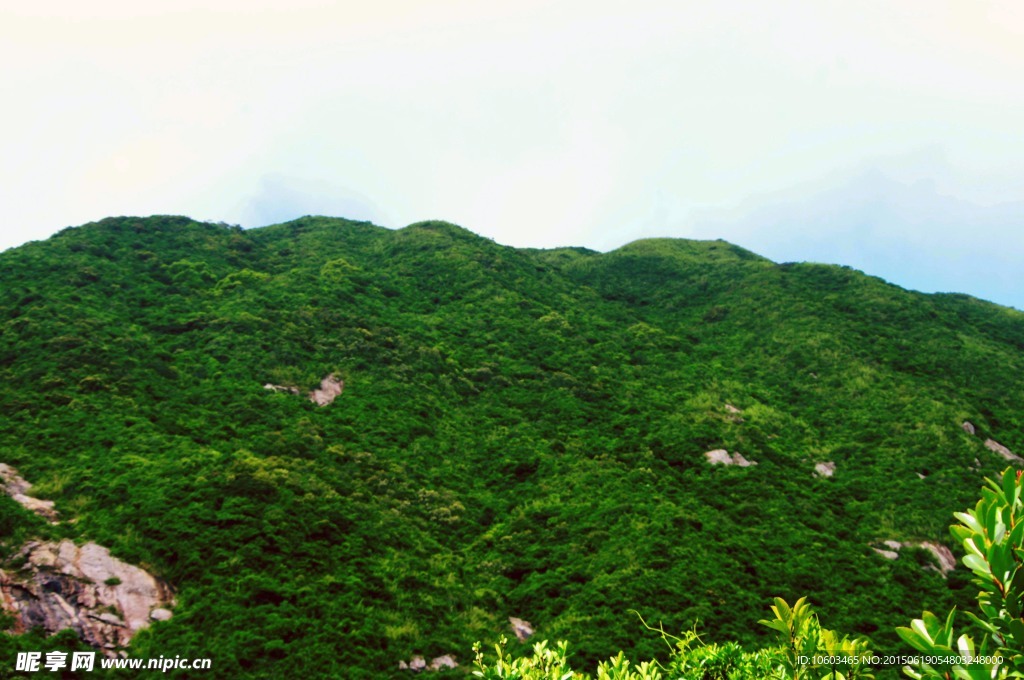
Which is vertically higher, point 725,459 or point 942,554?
point 725,459

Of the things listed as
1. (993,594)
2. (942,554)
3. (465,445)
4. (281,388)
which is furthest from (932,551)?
(281,388)

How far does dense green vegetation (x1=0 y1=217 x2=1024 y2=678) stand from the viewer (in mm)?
23000

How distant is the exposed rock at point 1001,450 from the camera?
37194mm

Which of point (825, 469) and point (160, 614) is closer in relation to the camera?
point (160, 614)

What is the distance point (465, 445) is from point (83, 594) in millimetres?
21075

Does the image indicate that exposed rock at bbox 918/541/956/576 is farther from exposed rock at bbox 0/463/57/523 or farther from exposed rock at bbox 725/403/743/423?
exposed rock at bbox 0/463/57/523

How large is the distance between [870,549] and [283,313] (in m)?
39.3

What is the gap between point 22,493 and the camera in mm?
22812

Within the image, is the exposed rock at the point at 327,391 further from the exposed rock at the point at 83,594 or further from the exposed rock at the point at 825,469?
the exposed rock at the point at 825,469

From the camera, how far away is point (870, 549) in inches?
1157

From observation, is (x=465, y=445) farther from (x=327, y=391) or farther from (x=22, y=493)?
(x=22, y=493)

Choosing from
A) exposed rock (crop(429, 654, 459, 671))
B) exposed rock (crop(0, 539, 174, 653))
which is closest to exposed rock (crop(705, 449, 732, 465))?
exposed rock (crop(429, 654, 459, 671))

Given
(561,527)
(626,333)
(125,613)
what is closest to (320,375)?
(561,527)

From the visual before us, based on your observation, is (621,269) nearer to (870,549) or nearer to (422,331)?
(422,331)
